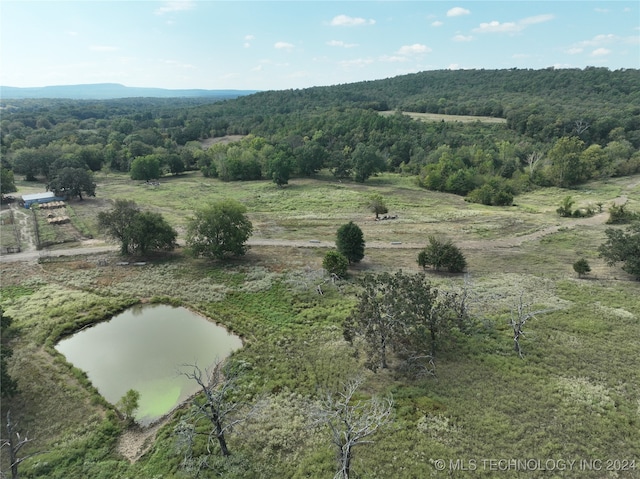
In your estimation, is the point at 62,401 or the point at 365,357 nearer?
the point at 62,401

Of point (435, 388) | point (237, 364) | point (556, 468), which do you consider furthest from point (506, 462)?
point (237, 364)

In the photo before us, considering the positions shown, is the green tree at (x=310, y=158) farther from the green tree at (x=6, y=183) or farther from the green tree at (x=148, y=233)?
the green tree at (x=6, y=183)

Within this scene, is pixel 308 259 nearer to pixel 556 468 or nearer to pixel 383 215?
pixel 383 215

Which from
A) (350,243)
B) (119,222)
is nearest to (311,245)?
(350,243)

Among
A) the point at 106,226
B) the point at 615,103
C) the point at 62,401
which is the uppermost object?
the point at 615,103

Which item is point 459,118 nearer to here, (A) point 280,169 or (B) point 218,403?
(A) point 280,169

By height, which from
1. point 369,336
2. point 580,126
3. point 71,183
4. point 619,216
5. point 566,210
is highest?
point 580,126
